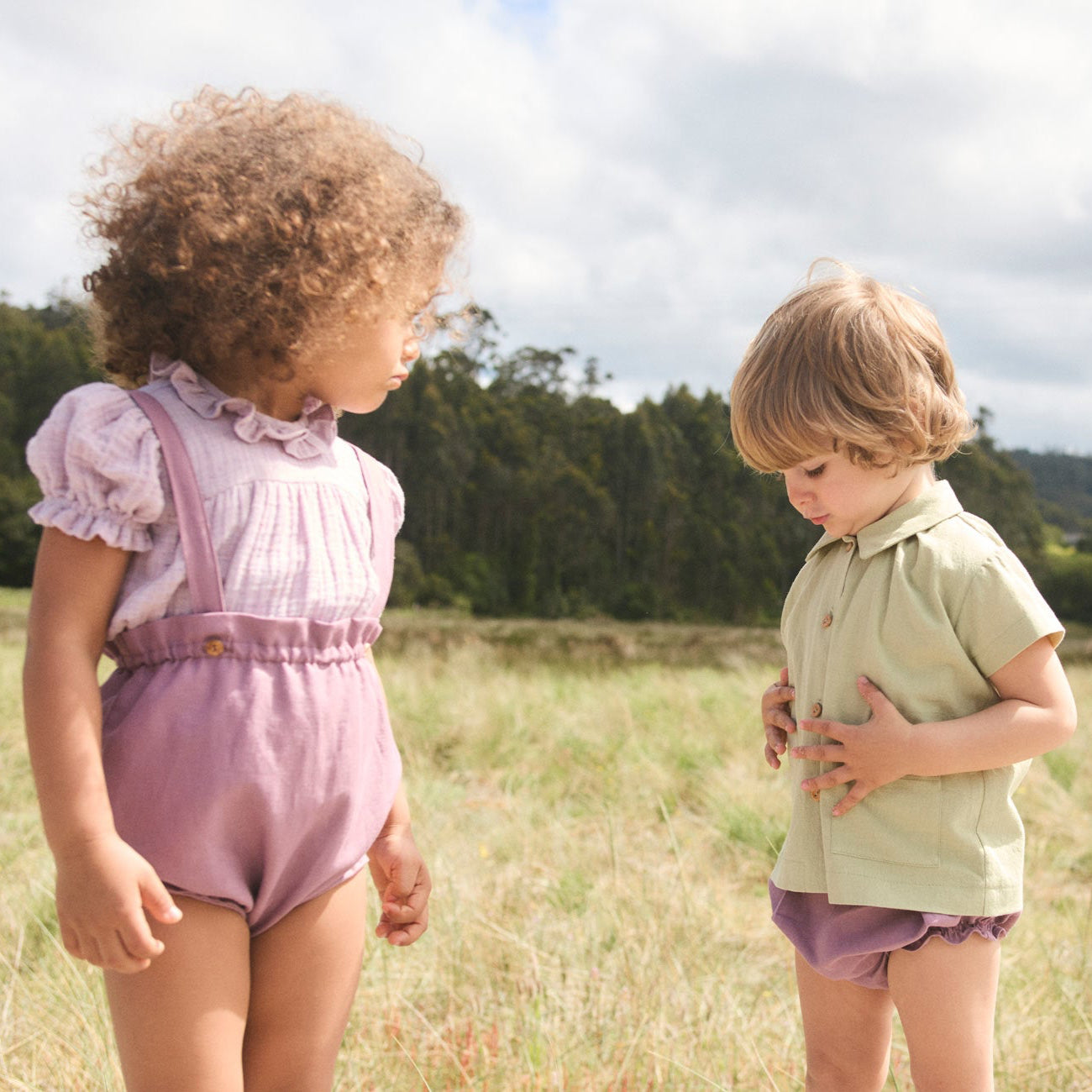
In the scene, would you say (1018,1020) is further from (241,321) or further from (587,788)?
(587,788)

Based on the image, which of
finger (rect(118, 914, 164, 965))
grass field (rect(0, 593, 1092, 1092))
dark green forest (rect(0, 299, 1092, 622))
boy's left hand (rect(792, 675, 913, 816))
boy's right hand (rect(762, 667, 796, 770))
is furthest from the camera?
dark green forest (rect(0, 299, 1092, 622))

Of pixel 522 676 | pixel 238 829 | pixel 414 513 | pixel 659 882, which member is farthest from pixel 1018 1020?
pixel 414 513

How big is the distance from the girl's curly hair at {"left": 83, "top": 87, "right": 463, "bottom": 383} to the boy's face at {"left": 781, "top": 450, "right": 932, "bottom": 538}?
648 mm

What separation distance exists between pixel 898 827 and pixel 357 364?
1013 mm

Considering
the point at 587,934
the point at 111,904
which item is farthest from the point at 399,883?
the point at 587,934

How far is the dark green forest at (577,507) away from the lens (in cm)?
2814

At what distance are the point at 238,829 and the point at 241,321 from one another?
666mm

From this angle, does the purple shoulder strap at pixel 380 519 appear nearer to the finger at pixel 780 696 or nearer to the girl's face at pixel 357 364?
the girl's face at pixel 357 364

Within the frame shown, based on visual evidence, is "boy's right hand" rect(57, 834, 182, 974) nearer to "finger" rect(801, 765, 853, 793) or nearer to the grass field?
the grass field

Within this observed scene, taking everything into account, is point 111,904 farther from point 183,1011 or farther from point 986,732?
point 986,732

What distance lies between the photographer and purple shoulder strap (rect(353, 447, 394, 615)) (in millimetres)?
1589

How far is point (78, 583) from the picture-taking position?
4.22ft

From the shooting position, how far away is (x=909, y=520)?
152 cm

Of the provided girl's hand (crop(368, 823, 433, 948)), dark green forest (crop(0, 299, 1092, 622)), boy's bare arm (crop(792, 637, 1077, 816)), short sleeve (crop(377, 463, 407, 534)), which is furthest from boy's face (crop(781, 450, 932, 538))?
dark green forest (crop(0, 299, 1092, 622))
